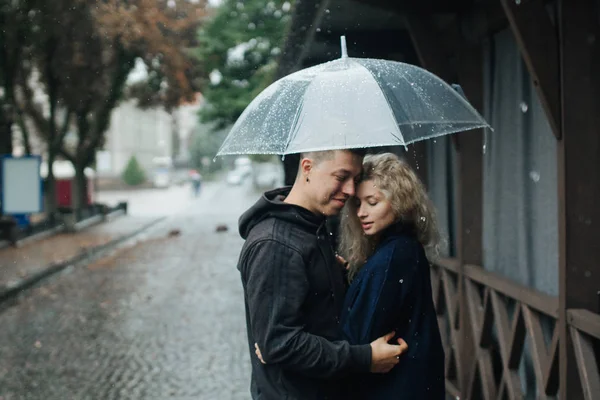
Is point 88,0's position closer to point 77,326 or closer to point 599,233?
point 77,326

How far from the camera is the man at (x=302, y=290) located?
2.30 m

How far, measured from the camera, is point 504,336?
14.9ft

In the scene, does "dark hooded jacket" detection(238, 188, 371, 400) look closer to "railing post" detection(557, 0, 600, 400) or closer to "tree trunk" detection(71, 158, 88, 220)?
"railing post" detection(557, 0, 600, 400)

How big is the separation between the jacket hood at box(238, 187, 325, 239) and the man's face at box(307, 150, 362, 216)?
0.04 m

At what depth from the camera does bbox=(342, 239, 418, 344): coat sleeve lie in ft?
7.90

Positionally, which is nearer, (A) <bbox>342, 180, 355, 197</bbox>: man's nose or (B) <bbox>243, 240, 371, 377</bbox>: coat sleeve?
(B) <bbox>243, 240, 371, 377</bbox>: coat sleeve

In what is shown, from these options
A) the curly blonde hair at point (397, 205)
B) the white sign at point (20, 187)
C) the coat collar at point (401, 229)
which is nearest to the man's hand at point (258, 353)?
the curly blonde hair at point (397, 205)

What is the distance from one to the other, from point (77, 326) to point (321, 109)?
7599 millimetres

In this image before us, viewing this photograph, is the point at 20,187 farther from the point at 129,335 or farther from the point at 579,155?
the point at 579,155

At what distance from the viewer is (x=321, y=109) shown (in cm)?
271

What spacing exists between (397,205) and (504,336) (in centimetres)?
233

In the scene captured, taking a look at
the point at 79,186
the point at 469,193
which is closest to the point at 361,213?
the point at 469,193

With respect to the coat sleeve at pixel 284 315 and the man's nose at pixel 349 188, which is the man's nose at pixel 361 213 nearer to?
the man's nose at pixel 349 188

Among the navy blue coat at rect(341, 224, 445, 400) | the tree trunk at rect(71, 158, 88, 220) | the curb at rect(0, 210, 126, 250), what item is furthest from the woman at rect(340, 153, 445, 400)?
the tree trunk at rect(71, 158, 88, 220)
